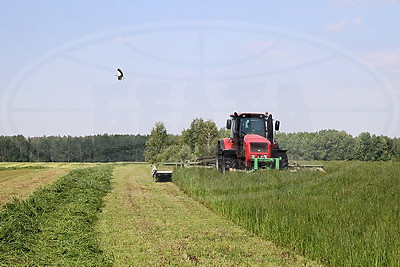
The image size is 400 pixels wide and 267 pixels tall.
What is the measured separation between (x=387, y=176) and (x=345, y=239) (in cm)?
916

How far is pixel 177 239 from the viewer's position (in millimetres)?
8703

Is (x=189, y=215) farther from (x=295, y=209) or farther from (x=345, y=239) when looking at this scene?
(x=345, y=239)

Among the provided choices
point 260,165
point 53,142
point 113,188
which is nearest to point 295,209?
point 260,165

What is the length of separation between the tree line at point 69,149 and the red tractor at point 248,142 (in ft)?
60.9

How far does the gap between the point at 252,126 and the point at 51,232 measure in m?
11.1

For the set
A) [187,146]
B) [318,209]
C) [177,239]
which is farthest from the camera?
[187,146]

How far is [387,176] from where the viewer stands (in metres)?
15.3

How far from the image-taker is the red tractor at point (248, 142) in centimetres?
1788

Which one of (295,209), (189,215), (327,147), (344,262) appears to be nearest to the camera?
(344,262)

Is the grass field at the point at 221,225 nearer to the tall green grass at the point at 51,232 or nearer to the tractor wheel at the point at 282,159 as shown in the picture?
the tall green grass at the point at 51,232

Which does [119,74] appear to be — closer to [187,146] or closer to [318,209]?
[318,209]

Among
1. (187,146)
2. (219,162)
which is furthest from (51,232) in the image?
(187,146)

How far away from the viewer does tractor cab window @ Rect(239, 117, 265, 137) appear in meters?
18.5

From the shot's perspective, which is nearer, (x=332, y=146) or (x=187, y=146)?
(x=332, y=146)
